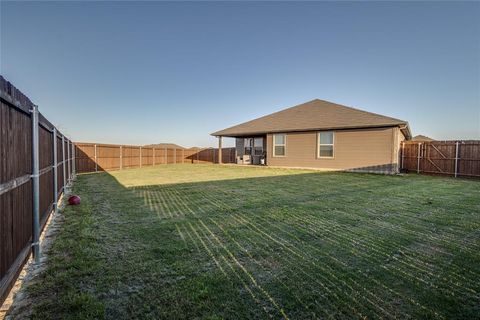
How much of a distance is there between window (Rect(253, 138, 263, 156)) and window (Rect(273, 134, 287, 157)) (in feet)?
8.02

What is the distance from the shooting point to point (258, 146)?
2005cm

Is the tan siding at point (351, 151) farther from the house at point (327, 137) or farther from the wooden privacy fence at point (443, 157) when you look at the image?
the wooden privacy fence at point (443, 157)

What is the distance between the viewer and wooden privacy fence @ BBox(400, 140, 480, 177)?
1149 cm

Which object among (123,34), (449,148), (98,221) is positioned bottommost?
(98,221)

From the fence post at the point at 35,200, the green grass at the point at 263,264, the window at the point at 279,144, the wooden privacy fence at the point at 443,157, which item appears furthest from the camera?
the window at the point at 279,144

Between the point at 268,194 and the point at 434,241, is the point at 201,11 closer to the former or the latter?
the point at 268,194

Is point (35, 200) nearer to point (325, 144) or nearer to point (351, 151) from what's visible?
point (351, 151)

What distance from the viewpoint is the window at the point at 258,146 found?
781 inches

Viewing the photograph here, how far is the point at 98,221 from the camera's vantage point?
445cm

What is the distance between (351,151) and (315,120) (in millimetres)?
3140

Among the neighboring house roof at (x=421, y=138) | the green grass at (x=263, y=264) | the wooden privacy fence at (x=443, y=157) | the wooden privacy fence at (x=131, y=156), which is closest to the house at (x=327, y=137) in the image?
the wooden privacy fence at (x=443, y=157)

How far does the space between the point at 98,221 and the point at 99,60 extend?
10.5 metres

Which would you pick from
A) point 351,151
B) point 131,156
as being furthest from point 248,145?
point 131,156

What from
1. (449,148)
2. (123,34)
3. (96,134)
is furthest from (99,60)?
(449,148)
